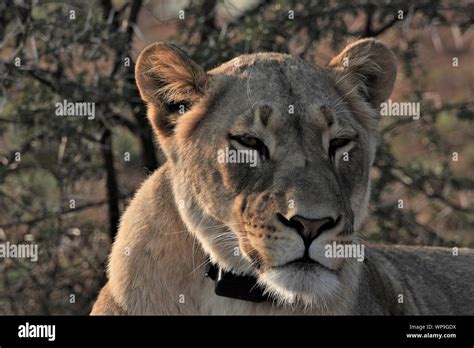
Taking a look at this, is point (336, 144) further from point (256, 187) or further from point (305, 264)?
point (305, 264)

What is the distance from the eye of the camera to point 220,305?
3.66m

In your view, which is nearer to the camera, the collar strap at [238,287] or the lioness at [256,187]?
the lioness at [256,187]

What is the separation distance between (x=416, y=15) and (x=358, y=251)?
3.10m

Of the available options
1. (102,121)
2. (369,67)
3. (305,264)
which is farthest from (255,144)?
(102,121)

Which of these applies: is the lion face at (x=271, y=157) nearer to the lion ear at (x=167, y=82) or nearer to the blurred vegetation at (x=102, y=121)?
the lion ear at (x=167, y=82)

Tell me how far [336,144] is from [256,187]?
0.36 meters

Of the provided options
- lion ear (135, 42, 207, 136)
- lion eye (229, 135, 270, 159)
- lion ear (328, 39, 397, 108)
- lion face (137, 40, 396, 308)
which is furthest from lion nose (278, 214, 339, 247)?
lion ear (328, 39, 397, 108)

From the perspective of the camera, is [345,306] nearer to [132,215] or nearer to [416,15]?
[132,215]

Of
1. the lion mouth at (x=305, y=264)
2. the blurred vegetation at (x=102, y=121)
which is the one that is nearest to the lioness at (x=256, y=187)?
the lion mouth at (x=305, y=264)

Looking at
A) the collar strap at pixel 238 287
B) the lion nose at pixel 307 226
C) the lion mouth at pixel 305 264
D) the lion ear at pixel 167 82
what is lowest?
the collar strap at pixel 238 287

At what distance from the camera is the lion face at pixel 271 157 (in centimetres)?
334

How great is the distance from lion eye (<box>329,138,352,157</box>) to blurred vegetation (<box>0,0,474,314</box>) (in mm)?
1957

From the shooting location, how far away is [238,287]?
11.8ft

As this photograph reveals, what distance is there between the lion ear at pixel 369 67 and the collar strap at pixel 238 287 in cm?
92
